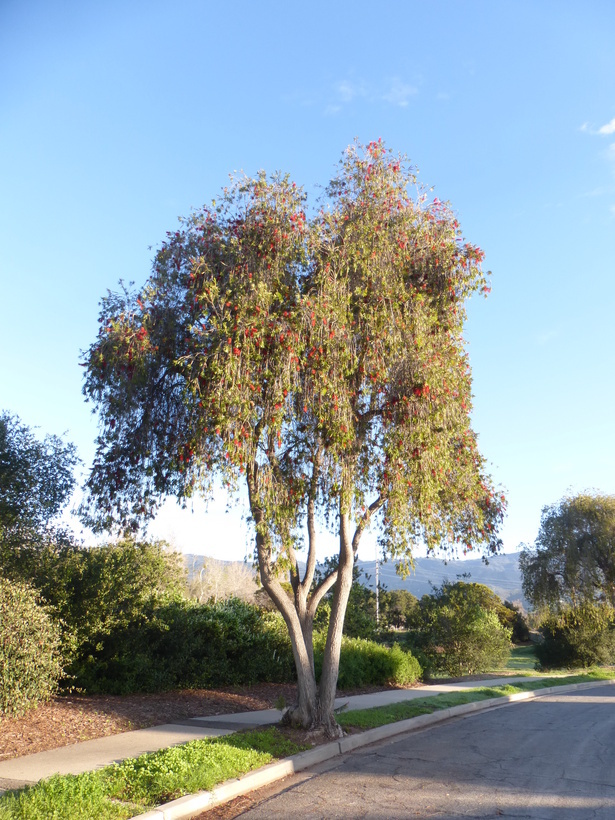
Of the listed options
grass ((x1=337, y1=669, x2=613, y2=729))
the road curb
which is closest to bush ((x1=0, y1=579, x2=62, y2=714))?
the road curb

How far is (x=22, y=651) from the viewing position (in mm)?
9641

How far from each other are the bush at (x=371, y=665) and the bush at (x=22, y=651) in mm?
7381

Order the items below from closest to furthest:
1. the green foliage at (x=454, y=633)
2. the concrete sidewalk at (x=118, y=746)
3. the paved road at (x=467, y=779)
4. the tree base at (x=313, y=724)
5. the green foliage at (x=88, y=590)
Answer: the paved road at (x=467, y=779) < the concrete sidewalk at (x=118, y=746) < the tree base at (x=313, y=724) < the green foliage at (x=88, y=590) < the green foliage at (x=454, y=633)

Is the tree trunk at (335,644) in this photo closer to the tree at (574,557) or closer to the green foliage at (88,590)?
the green foliage at (88,590)

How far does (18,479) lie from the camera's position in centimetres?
1242

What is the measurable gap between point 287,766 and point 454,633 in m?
15.3

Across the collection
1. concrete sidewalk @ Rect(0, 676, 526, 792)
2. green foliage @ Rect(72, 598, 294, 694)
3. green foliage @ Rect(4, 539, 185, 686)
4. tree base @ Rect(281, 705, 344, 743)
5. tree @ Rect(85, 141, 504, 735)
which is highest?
tree @ Rect(85, 141, 504, 735)

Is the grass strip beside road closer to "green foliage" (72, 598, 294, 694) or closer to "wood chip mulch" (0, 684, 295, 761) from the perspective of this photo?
"wood chip mulch" (0, 684, 295, 761)

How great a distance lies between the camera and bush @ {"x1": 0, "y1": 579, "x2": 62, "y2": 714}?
955 centimetres

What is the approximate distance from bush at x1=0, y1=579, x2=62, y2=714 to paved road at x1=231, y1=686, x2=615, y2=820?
14.4 ft

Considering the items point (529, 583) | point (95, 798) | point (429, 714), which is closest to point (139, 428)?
point (95, 798)

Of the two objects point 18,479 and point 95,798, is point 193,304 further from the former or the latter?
point 95,798

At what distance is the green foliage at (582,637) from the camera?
97.2ft

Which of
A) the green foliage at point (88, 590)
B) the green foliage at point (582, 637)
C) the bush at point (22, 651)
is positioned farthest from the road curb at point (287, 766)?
the green foliage at point (582, 637)
